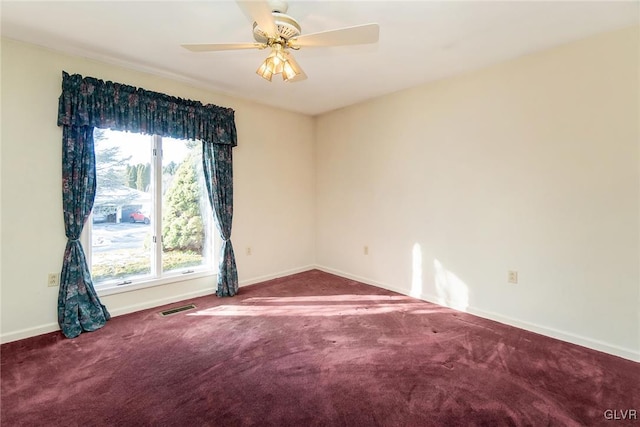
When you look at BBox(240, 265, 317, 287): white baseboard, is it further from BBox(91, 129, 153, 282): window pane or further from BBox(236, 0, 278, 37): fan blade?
BBox(236, 0, 278, 37): fan blade

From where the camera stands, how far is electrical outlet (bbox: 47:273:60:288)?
2709mm

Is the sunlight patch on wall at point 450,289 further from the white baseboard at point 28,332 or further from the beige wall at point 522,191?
the white baseboard at point 28,332

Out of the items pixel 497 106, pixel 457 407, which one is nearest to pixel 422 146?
pixel 497 106

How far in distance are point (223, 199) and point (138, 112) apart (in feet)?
4.15

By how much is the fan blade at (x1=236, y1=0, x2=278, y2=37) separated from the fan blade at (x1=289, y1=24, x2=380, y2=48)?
184 mm

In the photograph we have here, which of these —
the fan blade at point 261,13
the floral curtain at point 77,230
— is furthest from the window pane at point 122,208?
the fan blade at point 261,13

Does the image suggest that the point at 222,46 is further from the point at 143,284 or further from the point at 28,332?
the point at 28,332

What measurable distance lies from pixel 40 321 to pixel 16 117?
176 cm

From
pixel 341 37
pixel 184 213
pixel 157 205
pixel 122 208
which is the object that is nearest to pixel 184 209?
pixel 184 213

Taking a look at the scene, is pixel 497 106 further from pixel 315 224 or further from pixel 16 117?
pixel 16 117

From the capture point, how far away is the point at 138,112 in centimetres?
307

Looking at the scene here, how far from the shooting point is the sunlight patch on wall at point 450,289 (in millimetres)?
3258

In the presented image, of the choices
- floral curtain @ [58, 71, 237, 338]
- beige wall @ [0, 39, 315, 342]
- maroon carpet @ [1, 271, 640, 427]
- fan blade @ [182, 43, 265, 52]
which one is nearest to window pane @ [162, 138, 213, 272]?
beige wall @ [0, 39, 315, 342]

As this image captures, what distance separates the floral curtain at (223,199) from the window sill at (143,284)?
27 centimetres
